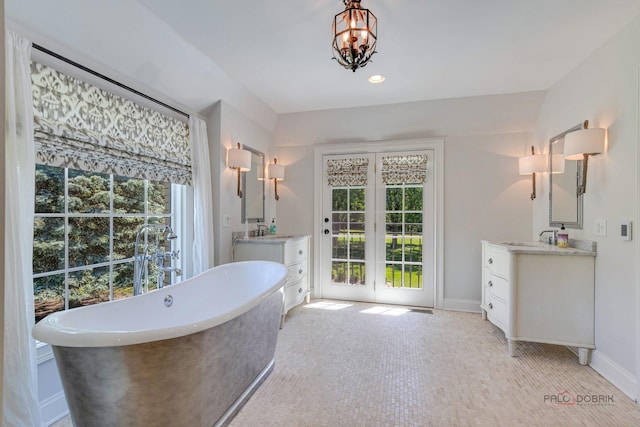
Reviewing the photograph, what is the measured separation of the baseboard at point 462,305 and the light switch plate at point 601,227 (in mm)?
1582

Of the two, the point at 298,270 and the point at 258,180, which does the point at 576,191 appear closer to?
the point at 298,270

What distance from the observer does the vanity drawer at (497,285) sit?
2633mm

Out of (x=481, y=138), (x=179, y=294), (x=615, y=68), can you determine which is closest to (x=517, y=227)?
(x=481, y=138)

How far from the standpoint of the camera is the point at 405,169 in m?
3.84

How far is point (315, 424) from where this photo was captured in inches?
67.2

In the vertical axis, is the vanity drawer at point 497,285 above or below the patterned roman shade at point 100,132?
below

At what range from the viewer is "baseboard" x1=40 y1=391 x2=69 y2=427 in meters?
1.71

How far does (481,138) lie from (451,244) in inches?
50.9

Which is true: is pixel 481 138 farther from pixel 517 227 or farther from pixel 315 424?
pixel 315 424

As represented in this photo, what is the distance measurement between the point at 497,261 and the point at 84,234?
3.30 metres

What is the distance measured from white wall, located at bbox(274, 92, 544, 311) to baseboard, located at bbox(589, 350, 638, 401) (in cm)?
134

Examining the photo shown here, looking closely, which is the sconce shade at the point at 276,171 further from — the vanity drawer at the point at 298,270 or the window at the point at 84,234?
the window at the point at 84,234

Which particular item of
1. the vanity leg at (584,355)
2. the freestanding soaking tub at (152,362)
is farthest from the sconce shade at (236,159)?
the vanity leg at (584,355)

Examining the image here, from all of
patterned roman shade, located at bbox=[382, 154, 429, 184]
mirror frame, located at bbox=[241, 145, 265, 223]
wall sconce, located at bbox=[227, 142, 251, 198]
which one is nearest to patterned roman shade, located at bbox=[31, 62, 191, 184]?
wall sconce, located at bbox=[227, 142, 251, 198]
